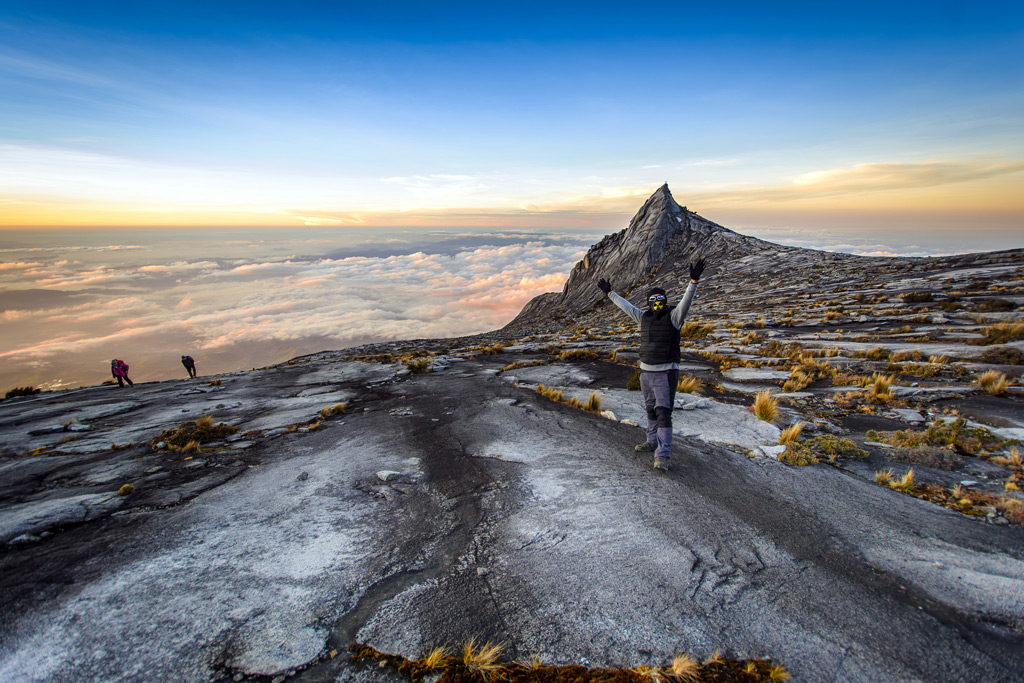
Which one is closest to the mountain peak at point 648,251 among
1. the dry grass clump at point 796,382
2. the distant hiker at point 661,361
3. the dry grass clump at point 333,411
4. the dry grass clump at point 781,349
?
the dry grass clump at point 781,349

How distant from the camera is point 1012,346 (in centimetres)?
1179

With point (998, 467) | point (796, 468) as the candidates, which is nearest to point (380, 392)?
point (796, 468)

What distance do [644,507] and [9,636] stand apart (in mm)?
6352

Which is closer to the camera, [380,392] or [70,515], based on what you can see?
[70,515]

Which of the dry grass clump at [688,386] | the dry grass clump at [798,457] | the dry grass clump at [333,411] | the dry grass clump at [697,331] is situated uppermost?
the dry grass clump at [798,457]

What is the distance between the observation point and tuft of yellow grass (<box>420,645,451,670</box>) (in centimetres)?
327

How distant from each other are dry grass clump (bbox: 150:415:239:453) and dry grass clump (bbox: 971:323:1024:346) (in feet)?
69.2

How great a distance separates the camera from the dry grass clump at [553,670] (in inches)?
124

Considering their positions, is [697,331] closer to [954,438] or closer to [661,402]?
[954,438]

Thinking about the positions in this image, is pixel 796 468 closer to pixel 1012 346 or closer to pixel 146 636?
pixel 146 636

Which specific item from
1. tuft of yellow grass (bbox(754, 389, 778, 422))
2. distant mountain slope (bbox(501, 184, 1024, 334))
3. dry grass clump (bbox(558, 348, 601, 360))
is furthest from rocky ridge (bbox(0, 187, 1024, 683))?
distant mountain slope (bbox(501, 184, 1024, 334))

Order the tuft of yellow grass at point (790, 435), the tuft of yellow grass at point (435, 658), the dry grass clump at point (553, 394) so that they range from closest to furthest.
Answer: the tuft of yellow grass at point (435, 658), the tuft of yellow grass at point (790, 435), the dry grass clump at point (553, 394)

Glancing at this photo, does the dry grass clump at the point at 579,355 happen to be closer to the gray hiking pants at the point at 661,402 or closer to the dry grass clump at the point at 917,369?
the dry grass clump at the point at 917,369

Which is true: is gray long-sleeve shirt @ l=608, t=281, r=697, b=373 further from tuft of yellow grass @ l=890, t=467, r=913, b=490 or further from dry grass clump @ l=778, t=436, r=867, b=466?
tuft of yellow grass @ l=890, t=467, r=913, b=490
